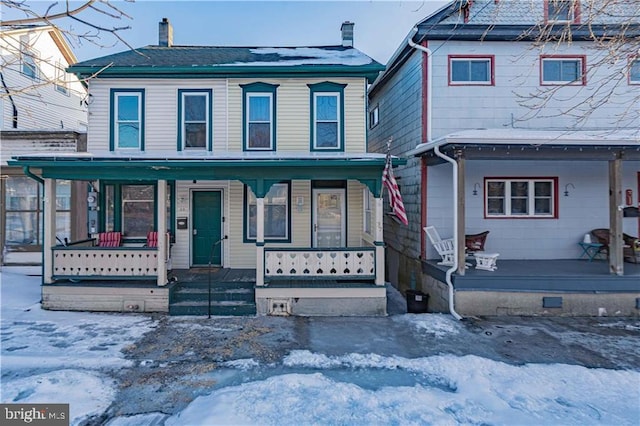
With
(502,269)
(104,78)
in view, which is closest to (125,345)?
(104,78)

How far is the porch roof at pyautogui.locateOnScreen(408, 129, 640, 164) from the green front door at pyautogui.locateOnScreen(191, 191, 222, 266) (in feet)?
18.7

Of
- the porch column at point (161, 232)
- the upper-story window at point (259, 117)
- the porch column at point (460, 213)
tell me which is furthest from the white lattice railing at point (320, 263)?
the upper-story window at point (259, 117)

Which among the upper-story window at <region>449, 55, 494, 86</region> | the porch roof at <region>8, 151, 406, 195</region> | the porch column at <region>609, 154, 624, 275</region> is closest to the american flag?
the porch roof at <region>8, 151, 406, 195</region>

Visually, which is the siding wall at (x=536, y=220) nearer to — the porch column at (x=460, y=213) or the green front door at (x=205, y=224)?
the porch column at (x=460, y=213)

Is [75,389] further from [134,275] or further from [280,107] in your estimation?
[280,107]

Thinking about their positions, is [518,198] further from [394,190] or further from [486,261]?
[394,190]

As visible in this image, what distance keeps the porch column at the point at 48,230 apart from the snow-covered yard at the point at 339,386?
1.62 metres

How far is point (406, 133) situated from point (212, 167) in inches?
223

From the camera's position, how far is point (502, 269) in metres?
8.00

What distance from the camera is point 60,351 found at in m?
5.68

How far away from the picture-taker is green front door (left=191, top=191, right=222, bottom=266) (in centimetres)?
952

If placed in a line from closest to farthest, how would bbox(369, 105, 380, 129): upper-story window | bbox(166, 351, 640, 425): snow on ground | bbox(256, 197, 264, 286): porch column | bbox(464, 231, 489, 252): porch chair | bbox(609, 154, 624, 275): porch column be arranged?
bbox(166, 351, 640, 425): snow on ground → bbox(609, 154, 624, 275): porch column → bbox(256, 197, 264, 286): porch column → bbox(464, 231, 489, 252): porch chair → bbox(369, 105, 380, 129): upper-story window

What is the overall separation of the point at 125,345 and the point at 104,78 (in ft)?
22.9

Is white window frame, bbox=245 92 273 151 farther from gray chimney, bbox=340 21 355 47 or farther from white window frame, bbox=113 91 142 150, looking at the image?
gray chimney, bbox=340 21 355 47
